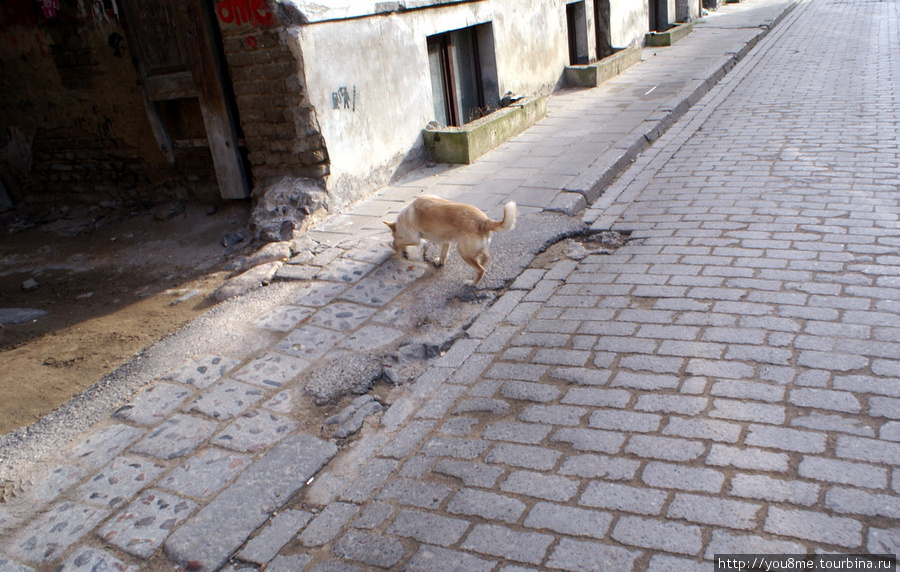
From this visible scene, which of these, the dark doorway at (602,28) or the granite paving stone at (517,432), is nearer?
the granite paving stone at (517,432)

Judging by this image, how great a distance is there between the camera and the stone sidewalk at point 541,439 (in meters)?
2.75

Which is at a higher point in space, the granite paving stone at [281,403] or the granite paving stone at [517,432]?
the granite paving stone at [281,403]

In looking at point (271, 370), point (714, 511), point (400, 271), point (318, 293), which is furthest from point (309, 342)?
point (714, 511)

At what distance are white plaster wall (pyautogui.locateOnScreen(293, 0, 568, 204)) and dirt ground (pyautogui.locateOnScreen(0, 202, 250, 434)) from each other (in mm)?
1424

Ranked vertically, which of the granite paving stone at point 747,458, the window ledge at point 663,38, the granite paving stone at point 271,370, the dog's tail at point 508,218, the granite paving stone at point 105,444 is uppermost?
the window ledge at point 663,38

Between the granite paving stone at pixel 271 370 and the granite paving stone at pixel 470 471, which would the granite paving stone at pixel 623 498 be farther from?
the granite paving stone at pixel 271 370

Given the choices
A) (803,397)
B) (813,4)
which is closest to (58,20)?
(803,397)

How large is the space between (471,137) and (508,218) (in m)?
3.70

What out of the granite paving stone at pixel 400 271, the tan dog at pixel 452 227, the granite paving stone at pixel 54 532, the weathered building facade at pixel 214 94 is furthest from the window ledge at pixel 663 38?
the granite paving stone at pixel 54 532

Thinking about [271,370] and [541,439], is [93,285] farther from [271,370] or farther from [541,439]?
[541,439]

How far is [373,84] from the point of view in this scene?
24.4ft

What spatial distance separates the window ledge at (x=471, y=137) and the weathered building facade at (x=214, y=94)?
223 mm

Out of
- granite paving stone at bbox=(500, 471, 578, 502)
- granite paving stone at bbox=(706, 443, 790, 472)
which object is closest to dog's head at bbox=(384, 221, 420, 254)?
granite paving stone at bbox=(500, 471, 578, 502)

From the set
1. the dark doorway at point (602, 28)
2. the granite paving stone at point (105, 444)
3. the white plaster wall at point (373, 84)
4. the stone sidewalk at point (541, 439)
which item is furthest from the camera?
the dark doorway at point (602, 28)
